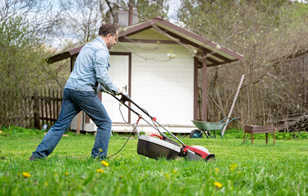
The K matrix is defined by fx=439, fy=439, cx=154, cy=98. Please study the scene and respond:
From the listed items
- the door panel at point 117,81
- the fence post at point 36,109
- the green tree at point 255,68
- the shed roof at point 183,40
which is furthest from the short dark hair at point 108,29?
the fence post at point 36,109

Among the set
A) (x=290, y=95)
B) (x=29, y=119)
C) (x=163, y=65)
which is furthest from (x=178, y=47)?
(x=29, y=119)

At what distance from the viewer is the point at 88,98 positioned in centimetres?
559

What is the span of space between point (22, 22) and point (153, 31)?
436cm

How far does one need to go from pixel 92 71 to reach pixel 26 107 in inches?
437

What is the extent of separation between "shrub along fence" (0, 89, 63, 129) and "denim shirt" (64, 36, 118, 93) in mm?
9065

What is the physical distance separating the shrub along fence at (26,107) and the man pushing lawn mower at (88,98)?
9.04 meters

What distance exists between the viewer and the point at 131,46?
14453 mm

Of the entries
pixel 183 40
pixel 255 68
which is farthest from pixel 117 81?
pixel 255 68

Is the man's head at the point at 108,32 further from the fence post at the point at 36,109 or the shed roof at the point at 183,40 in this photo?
the fence post at the point at 36,109

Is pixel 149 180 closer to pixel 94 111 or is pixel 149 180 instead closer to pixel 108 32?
pixel 94 111

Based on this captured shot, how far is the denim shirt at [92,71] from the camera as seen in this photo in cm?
559

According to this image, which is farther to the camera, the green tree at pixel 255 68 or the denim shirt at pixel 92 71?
the green tree at pixel 255 68

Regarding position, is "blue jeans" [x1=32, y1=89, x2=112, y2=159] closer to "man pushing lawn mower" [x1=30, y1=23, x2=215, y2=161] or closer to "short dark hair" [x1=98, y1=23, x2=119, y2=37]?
"man pushing lawn mower" [x1=30, y1=23, x2=215, y2=161]

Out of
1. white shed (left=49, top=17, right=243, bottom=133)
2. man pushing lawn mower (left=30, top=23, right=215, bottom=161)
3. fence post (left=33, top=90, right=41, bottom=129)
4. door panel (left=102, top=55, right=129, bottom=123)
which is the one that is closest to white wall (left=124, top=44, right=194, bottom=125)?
white shed (left=49, top=17, right=243, bottom=133)
